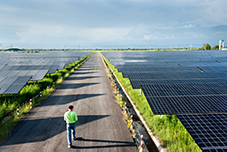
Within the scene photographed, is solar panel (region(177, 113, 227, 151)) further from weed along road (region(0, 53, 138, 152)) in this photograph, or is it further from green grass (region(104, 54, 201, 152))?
weed along road (region(0, 53, 138, 152))

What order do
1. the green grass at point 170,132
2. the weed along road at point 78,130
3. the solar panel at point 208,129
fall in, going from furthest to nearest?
1. the weed along road at point 78,130
2. the green grass at point 170,132
3. the solar panel at point 208,129

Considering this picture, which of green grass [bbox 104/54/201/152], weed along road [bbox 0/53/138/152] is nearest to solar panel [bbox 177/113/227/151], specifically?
green grass [bbox 104/54/201/152]

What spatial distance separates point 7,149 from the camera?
23.4ft

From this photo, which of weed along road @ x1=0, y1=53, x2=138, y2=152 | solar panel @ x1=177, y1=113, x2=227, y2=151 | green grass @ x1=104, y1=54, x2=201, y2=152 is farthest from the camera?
weed along road @ x1=0, y1=53, x2=138, y2=152

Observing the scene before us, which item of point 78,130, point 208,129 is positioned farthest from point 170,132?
point 78,130

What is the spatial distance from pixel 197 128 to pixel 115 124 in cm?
501

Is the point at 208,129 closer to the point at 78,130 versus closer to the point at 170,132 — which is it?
the point at 170,132

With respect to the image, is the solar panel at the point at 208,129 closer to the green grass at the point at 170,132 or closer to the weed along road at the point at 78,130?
the green grass at the point at 170,132

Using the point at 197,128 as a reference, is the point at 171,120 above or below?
below

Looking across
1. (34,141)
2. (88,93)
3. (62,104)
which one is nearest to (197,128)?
(34,141)

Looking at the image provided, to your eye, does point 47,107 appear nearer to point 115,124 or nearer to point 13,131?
point 13,131

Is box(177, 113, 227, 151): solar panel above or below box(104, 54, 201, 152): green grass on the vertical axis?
above

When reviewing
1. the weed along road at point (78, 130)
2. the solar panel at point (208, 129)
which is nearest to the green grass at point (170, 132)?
the solar panel at point (208, 129)

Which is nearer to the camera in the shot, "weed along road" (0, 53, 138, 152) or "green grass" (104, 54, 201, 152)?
"green grass" (104, 54, 201, 152)
